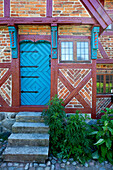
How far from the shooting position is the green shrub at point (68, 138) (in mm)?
2881

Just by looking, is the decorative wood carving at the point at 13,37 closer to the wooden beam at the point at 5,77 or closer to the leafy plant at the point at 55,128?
the wooden beam at the point at 5,77

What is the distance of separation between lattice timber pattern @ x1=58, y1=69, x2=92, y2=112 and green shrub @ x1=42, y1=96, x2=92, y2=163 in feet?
2.62

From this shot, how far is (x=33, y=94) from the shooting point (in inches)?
163

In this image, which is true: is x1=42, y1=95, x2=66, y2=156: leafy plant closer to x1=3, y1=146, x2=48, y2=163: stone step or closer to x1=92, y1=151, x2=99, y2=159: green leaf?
x1=3, y1=146, x2=48, y2=163: stone step

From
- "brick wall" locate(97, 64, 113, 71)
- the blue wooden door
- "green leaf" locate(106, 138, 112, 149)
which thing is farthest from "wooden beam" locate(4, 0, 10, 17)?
"green leaf" locate(106, 138, 112, 149)

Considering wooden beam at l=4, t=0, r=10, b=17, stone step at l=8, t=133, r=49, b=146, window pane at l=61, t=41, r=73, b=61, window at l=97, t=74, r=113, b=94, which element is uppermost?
wooden beam at l=4, t=0, r=10, b=17

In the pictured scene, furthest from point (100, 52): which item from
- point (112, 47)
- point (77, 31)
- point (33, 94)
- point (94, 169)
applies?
point (94, 169)

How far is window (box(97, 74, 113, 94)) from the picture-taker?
18.5 ft

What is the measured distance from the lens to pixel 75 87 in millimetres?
3928

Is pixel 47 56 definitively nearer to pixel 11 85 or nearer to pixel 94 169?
pixel 11 85

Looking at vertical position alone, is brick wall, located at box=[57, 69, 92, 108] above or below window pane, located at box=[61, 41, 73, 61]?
below

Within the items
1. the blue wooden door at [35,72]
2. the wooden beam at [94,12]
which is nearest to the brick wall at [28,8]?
the blue wooden door at [35,72]

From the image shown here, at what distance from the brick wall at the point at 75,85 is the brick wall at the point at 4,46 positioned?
6.22ft

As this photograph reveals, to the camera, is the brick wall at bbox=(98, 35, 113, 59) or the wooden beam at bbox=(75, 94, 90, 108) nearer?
the wooden beam at bbox=(75, 94, 90, 108)
